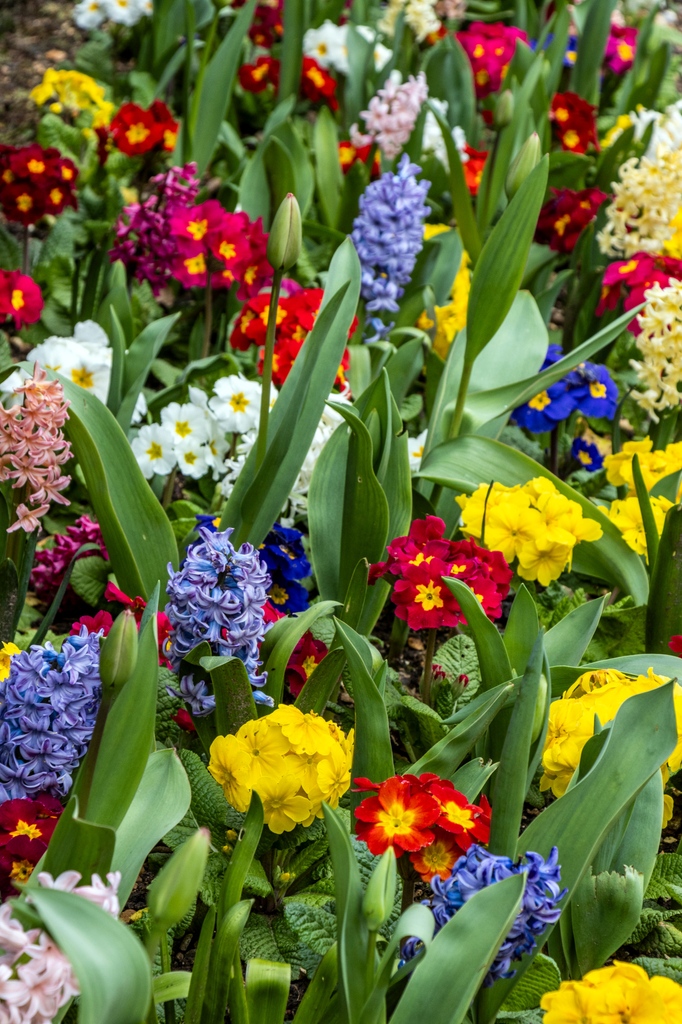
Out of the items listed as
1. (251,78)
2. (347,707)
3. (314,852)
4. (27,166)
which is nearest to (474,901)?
(314,852)

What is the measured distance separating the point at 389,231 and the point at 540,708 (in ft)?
4.90

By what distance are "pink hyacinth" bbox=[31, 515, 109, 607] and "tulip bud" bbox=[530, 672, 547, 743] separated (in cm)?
104

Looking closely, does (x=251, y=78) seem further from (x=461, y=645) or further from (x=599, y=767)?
(x=599, y=767)

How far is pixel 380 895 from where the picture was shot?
0.93 metres

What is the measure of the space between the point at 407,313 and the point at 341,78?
175cm

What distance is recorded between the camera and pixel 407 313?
272 cm

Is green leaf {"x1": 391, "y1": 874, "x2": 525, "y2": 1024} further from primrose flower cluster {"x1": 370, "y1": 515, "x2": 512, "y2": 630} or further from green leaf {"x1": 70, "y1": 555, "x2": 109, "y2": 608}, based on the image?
green leaf {"x1": 70, "y1": 555, "x2": 109, "y2": 608}

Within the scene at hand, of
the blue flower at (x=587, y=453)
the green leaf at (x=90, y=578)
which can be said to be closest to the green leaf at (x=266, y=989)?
the green leaf at (x=90, y=578)

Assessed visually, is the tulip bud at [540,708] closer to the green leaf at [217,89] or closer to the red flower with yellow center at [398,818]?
the red flower with yellow center at [398,818]

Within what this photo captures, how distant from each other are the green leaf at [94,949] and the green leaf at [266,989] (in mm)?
286

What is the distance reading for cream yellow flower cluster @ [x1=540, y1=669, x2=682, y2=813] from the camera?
1340mm

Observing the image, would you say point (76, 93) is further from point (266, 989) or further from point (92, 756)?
point (266, 989)

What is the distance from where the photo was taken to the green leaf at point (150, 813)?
3.81 feet

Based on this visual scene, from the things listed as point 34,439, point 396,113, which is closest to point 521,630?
point 34,439
